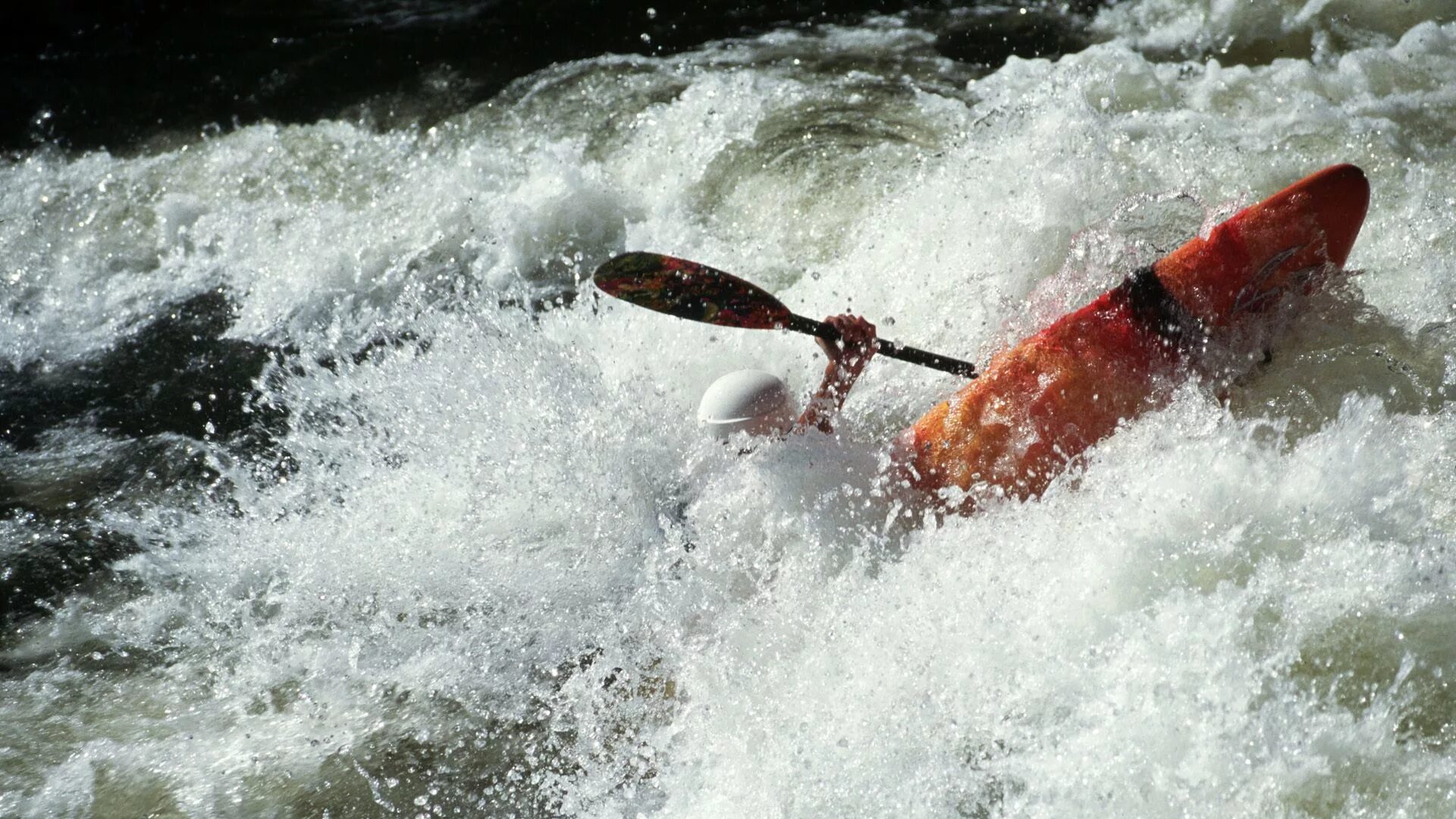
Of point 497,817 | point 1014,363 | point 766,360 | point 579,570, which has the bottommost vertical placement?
point 497,817

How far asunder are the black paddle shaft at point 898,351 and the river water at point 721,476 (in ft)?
1.00

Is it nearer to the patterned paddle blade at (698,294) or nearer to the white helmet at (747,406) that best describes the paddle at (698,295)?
the patterned paddle blade at (698,294)

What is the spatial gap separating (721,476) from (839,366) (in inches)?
16.6

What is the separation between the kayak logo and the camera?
115 inches

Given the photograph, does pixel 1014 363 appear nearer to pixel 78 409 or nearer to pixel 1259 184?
pixel 1259 184

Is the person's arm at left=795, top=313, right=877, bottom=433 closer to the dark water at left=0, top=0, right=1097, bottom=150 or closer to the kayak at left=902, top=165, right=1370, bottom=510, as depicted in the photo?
the kayak at left=902, top=165, right=1370, bottom=510

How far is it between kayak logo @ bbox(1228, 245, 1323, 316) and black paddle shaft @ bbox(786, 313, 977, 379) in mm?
716

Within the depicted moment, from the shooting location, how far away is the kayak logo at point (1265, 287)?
115 inches

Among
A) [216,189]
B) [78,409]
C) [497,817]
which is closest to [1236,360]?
[497,817]

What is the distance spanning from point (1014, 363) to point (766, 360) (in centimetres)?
105

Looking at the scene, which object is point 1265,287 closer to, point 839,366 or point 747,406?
point 839,366

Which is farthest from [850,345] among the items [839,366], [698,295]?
[698,295]

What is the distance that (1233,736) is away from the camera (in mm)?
2186

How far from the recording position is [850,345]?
9.36ft
